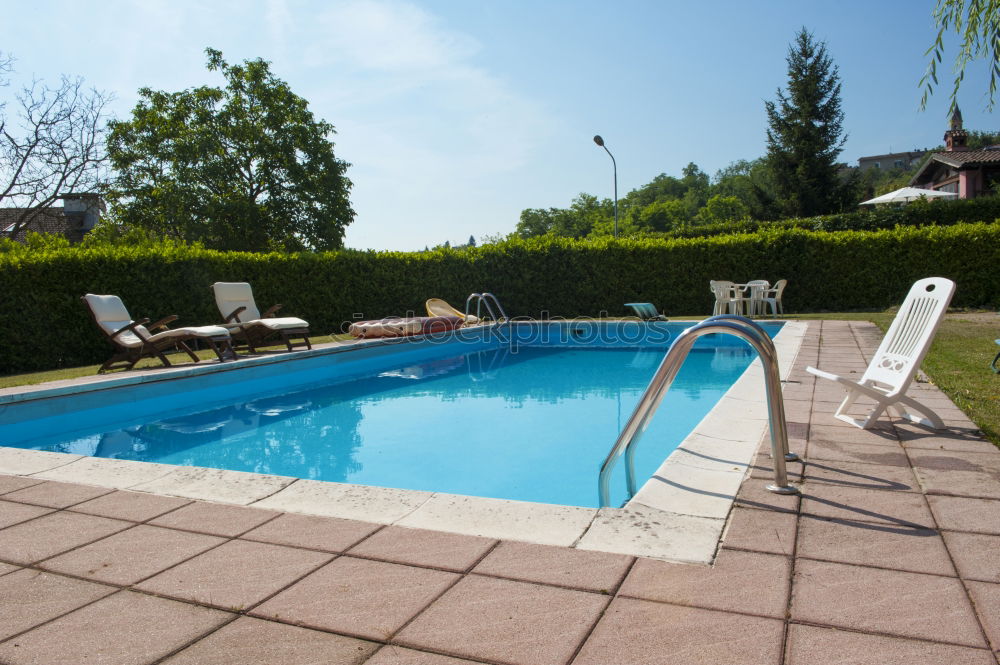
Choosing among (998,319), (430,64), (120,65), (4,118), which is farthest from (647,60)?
(4,118)

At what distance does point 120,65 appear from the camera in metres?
11.6

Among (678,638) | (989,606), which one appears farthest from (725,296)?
(678,638)

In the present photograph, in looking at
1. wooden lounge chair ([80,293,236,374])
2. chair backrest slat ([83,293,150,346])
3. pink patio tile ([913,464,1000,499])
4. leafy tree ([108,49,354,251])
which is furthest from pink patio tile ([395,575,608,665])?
leafy tree ([108,49,354,251])

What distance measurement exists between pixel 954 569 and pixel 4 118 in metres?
24.7

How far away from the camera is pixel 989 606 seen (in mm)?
1723

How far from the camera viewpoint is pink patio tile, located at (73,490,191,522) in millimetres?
2678

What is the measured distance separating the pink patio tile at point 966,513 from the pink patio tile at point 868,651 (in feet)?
3.04

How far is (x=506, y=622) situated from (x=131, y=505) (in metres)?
2.00

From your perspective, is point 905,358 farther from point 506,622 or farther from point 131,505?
point 131,505

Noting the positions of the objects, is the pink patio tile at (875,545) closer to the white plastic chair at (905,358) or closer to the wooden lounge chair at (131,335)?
the white plastic chair at (905,358)

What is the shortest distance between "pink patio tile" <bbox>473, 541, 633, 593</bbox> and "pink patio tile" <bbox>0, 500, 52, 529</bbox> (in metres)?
2.07

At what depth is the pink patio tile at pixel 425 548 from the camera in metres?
2.13

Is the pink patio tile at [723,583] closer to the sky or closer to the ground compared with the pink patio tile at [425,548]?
closer to the ground

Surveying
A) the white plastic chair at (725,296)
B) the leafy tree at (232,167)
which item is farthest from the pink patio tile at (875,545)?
the leafy tree at (232,167)
